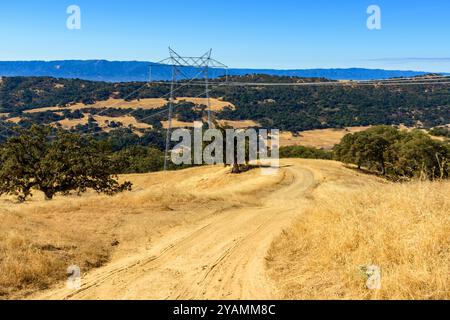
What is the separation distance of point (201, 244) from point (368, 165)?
207 ft

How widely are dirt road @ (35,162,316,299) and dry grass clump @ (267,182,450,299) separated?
0.84m

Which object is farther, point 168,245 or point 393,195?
point 168,245

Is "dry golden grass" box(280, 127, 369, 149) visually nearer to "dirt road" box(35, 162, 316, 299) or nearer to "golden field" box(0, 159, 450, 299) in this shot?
"dirt road" box(35, 162, 316, 299)

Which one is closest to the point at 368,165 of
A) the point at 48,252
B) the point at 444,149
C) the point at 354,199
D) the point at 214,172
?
the point at 444,149

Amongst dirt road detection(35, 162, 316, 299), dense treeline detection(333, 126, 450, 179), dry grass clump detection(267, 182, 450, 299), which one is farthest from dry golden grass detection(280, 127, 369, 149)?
dry grass clump detection(267, 182, 450, 299)

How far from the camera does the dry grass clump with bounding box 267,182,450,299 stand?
840cm

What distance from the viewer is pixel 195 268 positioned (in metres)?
12.8

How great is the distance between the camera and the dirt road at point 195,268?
34.3ft

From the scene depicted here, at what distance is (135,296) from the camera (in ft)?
33.6

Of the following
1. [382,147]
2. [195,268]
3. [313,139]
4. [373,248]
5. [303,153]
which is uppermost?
[373,248]

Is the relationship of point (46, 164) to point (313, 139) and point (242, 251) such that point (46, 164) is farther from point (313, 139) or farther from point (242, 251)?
point (313, 139)

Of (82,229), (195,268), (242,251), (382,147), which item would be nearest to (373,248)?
(195,268)

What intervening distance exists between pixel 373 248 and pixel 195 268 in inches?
208
